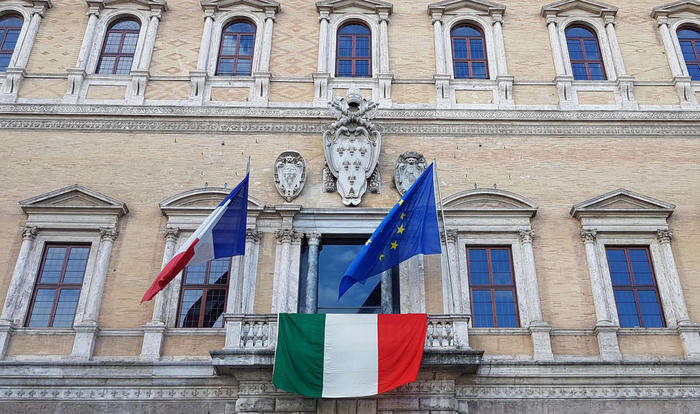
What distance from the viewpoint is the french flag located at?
12.9m

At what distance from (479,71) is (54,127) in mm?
10063

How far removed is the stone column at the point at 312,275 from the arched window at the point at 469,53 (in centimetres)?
571

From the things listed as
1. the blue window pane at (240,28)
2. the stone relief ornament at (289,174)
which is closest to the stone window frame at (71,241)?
the stone relief ornament at (289,174)

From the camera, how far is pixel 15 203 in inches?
594

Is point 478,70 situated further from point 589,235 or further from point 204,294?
point 204,294

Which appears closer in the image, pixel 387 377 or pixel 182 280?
pixel 387 377

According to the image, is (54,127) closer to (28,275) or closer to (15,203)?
(15,203)

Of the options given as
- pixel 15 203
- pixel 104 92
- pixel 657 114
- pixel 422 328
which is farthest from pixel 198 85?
pixel 657 114

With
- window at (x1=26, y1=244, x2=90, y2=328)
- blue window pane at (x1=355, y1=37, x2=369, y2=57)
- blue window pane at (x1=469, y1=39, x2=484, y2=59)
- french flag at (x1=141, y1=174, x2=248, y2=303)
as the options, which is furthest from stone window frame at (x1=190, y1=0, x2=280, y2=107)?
blue window pane at (x1=469, y1=39, x2=484, y2=59)

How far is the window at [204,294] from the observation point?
549 inches

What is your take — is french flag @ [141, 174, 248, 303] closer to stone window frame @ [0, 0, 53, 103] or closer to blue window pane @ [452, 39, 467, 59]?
stone window frame @ [0, 0, 53, 103]

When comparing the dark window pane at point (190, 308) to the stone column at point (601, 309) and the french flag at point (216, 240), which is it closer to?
the french flag at point (216, 240)

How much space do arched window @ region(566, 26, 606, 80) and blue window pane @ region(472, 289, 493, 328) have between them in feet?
21.4

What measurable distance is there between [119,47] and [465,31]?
8.71m
